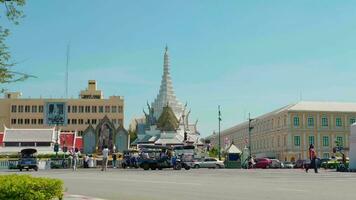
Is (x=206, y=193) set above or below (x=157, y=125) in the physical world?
below

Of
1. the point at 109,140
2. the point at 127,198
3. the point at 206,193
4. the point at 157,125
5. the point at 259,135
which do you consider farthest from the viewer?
the point at 259,135

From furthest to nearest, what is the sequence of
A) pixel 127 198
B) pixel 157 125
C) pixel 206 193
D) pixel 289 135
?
pixel 157 125
pixel 289 135
pixel 206 193
pixel 127 198

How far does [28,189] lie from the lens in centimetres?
1058

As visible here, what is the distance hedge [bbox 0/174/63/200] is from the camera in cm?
1053

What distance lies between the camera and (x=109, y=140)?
9275 centimetres

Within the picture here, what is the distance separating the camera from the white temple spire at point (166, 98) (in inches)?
4869

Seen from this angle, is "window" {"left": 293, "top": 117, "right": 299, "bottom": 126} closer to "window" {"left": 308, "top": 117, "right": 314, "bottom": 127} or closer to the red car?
"window" {"left": 308, "top": 117, "right": 314, "bottom": 127}

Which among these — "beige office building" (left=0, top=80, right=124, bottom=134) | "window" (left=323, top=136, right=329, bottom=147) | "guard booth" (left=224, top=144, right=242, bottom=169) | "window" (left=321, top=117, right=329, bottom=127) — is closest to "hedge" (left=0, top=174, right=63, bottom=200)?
"guard booth" (left=224, top=144, right=242, bottom=169)

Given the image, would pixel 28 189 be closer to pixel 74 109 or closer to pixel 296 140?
pixel 296 140

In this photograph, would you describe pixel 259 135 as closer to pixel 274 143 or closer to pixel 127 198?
pixel 274 143

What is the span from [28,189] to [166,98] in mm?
115317

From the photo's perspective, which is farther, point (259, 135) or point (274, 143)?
point (259, 135)

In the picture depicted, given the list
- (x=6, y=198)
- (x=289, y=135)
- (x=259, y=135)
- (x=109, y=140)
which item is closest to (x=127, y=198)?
(x=6, y=198)

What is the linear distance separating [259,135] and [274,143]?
11.2 m
